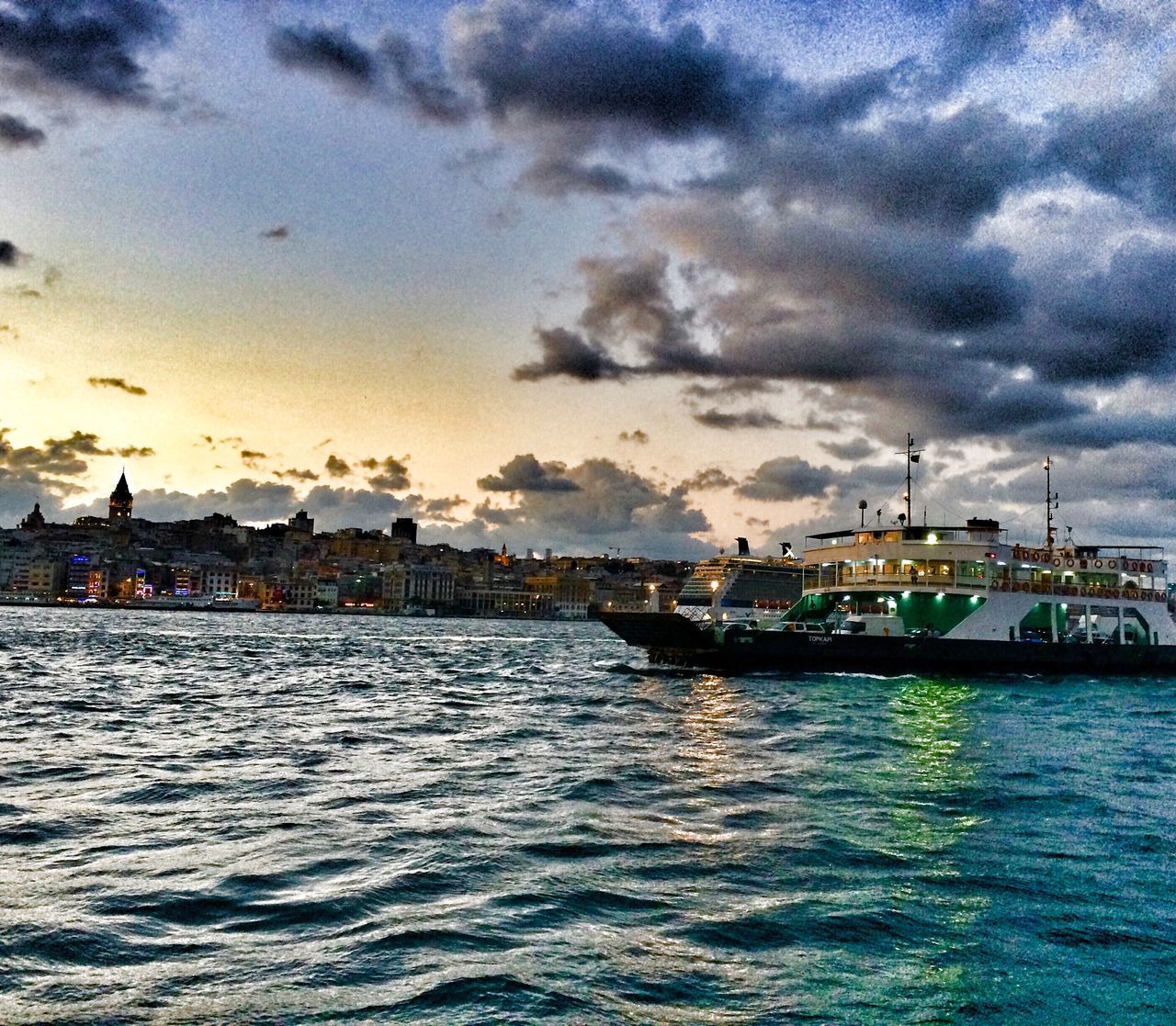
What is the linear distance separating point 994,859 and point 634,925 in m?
5.85

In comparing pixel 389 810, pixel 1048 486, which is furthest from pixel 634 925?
pixel 1048 486

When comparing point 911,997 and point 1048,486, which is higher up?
point 1048,486

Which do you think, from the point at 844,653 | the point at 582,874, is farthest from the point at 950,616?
the point at 582,874

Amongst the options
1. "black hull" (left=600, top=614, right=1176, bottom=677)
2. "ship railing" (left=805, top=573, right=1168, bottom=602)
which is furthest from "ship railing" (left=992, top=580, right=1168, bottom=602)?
"black hull" (left=600, top=614, right=1176, bottom=677)

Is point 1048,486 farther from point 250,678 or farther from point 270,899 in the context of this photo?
point 270,899

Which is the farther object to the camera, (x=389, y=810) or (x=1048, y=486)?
(x=1048, y=486)

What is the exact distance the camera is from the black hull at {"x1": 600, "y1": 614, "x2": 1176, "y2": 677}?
4500cm

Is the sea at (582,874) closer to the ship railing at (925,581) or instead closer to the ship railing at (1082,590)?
the ship railing at (925,581)

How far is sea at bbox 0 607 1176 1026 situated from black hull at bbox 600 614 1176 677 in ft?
57.2

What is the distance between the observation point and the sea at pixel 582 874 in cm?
768

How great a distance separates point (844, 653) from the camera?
45.2 metres

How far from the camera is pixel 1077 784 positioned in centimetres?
1880

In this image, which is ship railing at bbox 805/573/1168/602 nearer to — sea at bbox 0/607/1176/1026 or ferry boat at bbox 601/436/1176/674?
ferry boat at bbox 601/436/1176/674

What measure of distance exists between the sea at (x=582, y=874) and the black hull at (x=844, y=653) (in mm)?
17449
